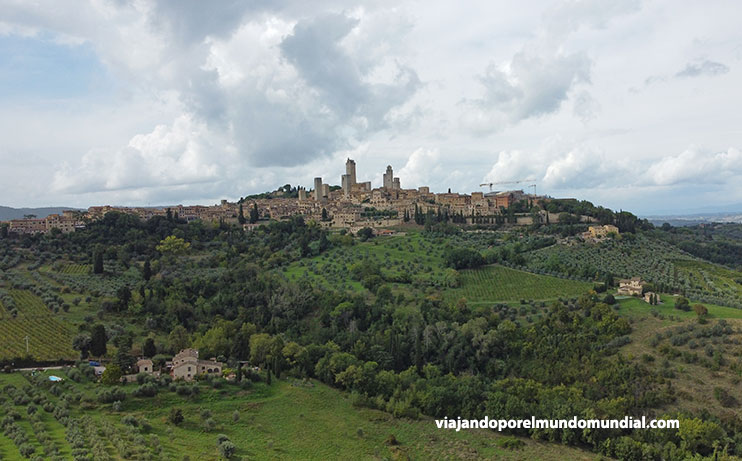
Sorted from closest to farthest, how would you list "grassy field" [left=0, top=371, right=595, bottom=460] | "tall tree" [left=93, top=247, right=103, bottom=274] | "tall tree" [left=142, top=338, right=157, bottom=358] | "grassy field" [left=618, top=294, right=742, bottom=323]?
"grassy field" [left=0, top=371, right=595, bottom=460]
"tall tree" [left=142, top=338, right=157, bottom=358]
"grassy field" [left=618, top=294, right=742, bottom=323]
"tall tree" [left=93, top=247, right=103, bottom=274]

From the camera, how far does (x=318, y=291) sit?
44.5 m

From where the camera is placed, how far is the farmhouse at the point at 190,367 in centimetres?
2786

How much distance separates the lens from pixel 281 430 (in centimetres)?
2345

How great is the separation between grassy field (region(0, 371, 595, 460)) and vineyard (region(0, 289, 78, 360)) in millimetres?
4081

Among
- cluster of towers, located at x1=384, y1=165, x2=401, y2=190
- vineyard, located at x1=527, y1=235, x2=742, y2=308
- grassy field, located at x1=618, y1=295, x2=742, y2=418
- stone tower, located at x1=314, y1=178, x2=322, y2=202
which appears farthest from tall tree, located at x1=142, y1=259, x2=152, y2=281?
cluster of towers, located at x1=384, y1=165, x2=401, y2=190

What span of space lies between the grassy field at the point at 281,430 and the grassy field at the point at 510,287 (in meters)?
18.7

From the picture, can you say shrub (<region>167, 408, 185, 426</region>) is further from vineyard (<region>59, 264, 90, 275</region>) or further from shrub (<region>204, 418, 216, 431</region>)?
vineyard (<region>59, 264, 90, 275</region>)

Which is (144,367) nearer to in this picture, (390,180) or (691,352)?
(691,352)

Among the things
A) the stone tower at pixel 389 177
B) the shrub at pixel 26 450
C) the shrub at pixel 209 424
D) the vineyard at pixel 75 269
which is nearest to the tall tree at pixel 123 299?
the vineyard at pixel 75 269

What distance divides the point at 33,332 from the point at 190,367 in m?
12.4

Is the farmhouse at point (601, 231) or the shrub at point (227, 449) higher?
the farmhouse at point (601, 231)

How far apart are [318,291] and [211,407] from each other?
2041cm

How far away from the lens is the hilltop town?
70363 millimetres

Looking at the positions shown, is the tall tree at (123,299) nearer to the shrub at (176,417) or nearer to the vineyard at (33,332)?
the vineyard at (33,332)
